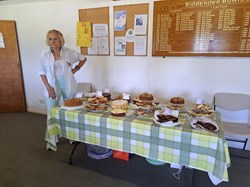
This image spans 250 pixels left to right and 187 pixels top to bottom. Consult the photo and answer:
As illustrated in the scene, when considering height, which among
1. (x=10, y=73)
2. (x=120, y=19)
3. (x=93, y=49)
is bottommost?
(x=10, y=73)

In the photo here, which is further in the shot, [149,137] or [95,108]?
[95,108]

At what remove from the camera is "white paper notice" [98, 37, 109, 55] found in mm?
2957

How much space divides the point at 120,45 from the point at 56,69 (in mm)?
1122

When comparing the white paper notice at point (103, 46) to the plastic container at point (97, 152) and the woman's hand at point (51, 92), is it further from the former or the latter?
the plastic container at point (97, 152)

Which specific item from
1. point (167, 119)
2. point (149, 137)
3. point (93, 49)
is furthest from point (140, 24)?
point (149, 137)

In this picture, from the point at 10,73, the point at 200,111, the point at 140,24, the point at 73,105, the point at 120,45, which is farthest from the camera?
the point at 10,73

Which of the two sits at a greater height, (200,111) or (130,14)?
(130,14)

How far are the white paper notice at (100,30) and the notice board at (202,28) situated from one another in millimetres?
810

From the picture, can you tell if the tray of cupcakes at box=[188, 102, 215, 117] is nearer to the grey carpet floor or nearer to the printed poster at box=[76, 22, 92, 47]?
the grey carpet floor

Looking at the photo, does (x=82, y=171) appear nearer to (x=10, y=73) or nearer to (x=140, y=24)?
(x=140, y=24)

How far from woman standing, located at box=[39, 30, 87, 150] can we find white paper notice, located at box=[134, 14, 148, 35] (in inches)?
41.1

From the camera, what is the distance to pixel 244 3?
2096mm

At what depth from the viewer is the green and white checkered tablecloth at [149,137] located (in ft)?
4.35

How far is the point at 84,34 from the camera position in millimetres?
3047
